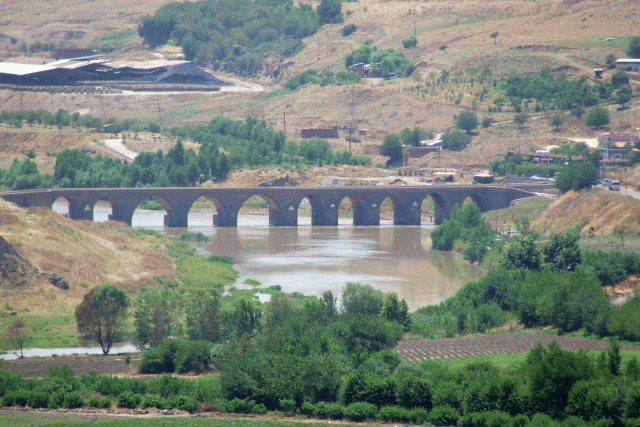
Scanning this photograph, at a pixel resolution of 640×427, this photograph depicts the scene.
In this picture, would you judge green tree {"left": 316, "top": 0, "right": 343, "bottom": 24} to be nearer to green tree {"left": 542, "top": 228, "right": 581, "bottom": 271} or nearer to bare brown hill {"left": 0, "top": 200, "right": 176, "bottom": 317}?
bare brown hill {"left": 0, "top": 200, "right": 176, "bottom": 317}

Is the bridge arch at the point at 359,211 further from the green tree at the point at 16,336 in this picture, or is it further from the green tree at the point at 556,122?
the green tree at the point at 16,336

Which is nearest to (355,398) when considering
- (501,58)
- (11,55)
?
(501,58)

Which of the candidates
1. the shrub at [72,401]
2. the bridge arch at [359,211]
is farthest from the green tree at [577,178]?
the shrub at [72,401]

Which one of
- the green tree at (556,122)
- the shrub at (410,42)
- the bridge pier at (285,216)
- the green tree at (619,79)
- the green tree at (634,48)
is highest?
the shrub at (410,42)

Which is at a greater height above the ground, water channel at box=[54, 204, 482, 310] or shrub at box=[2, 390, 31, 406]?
shrub at box=[2, 390, 31, 406]

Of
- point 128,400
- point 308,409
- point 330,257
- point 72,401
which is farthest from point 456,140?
point 72,401

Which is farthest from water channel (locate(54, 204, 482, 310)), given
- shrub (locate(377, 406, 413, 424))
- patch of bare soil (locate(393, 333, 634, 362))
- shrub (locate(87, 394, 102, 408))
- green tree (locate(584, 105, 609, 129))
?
green tree (locate(584, 105, 609, 129))
